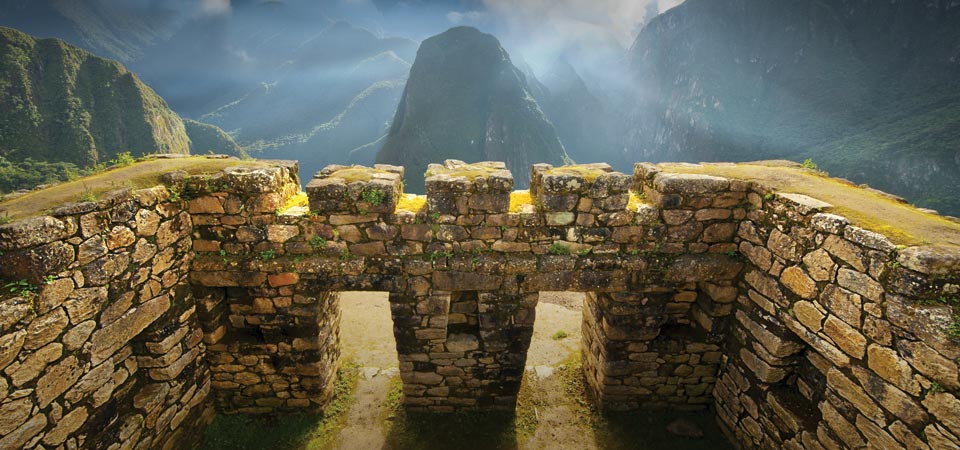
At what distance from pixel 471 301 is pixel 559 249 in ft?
5.14

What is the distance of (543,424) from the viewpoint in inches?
242

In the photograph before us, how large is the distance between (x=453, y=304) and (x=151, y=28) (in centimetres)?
16083

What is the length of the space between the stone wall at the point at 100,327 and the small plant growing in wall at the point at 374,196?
2321mm

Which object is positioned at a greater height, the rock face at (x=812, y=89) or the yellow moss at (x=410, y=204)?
the rock face at (x=812, y=89)

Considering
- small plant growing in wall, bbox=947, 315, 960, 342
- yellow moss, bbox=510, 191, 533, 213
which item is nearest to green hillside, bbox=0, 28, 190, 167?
yellow moss, bbox=510, 191, 533, 213

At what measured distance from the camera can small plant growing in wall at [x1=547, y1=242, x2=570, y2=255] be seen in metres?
4.98

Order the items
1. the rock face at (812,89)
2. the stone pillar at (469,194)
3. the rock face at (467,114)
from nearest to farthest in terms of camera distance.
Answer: the stone pillar at (469,194) < the rock face at (812,89) < the rock face at (467,114)

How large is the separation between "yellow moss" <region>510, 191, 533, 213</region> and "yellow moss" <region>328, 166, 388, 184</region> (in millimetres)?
1890

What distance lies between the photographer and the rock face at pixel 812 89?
53.8 meters

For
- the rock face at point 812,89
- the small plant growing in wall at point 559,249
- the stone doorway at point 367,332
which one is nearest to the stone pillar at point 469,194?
the small plant growing in wall at point 559,249

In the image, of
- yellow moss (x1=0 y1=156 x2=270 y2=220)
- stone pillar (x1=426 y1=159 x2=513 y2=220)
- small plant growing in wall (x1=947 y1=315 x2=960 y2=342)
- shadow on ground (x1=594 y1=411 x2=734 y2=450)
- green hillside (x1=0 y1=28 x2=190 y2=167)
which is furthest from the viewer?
green hillside (x1=0 y1=28 x2=190 y2=167)

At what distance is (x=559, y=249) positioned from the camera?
500 cm

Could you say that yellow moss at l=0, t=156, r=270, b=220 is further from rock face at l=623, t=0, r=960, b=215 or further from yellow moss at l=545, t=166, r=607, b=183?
rock face at l=623, t=0, r=960, b=215

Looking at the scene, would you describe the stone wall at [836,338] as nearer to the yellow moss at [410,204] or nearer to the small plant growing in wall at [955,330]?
the small plant growing in wall at [955,330]
